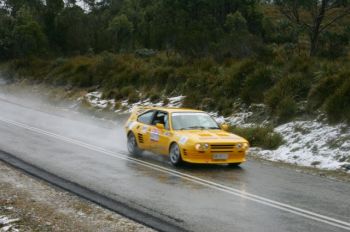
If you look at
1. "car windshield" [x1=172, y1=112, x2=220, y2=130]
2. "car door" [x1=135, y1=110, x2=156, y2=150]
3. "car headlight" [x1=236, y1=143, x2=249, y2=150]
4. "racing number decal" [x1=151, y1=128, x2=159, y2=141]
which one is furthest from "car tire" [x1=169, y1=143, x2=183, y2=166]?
"car headlight" [x1=236, y1=143, x2=249, y2=150]

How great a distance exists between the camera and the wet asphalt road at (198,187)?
8.69 m

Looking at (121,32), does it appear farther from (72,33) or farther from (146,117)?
(146,117)

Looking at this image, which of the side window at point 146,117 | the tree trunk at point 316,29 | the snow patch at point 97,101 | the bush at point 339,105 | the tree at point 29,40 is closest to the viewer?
the side window at point 146,117

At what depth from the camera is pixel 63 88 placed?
35844 mm

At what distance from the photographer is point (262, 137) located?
60.3 ft

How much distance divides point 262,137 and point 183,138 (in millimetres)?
5351

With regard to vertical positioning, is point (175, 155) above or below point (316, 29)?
below

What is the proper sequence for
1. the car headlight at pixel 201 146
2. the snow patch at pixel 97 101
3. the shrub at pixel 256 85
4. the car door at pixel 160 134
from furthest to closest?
the snow patch at pixel 97 101 → the shrub at pixel 256 85 → the car door at pixel 160 134 → the car headlight at pixel 201 146

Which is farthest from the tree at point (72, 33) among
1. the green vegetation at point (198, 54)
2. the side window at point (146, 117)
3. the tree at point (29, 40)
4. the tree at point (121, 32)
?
the side window at point (146, 117)

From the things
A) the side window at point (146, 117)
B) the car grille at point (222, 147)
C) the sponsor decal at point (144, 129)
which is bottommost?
the car grille at point (222, 147)

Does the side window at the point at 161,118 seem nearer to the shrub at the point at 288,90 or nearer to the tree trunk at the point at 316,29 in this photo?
the shrub at the point at 288,90

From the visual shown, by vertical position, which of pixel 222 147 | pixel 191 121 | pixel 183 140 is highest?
pixel 191 121

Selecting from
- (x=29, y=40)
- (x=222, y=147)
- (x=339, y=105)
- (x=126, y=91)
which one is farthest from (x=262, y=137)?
(x=29, y=40)

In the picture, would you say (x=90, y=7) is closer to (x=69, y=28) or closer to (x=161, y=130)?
(x=69, y=28)
